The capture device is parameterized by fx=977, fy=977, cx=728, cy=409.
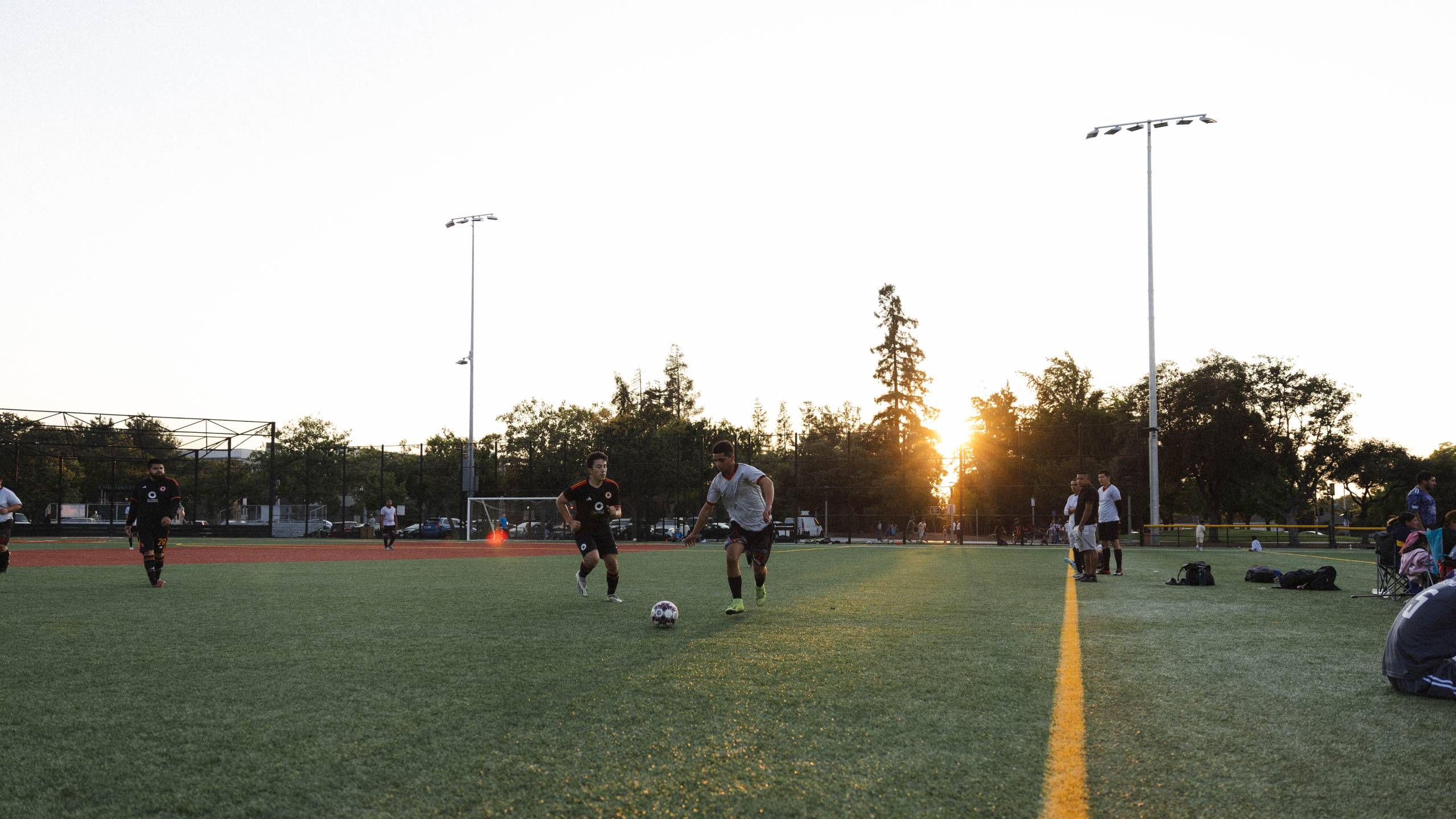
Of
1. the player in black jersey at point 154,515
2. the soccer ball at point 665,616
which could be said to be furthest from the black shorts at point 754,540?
the player in black jersey at point 154,515

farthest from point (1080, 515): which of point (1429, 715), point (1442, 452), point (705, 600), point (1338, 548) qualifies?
point (1442, 452)

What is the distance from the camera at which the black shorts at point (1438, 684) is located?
5.20 metres

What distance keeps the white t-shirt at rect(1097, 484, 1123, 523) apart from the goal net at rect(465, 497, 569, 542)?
29.8m

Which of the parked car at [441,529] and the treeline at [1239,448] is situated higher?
the treeline at [1239,448]

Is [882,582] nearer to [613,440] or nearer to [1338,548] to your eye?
Result: [1338,548]

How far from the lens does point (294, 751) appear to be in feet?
13.4

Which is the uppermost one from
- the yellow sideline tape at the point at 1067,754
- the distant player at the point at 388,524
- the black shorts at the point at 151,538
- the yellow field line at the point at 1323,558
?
the black shorts at the point at 151,538

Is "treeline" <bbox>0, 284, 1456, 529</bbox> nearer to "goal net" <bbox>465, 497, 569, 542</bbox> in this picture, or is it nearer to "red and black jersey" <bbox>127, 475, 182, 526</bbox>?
"goal net" <bbox>465, 497, 569, 542</bbox>

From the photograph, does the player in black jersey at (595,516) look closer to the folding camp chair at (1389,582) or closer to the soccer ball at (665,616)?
the soccer ball at (665,616)

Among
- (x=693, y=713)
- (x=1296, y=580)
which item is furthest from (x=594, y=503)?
(x=1296, y=580)

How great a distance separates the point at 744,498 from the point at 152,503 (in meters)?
8.96

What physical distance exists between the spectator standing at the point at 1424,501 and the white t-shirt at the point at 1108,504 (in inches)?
164

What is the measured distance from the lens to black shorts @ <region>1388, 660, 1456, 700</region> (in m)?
5.20

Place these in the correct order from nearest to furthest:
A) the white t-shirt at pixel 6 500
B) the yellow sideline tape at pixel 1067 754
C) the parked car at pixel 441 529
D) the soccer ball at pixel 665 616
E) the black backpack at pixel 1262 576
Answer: the yellow sideline tape at pixel 1067 754 < the soccer ball at pixel 665 616 < the black backpack at pixel 1262 576 < the white t-shirt at pixel 6 500 < the parked car at pixel 441 529
